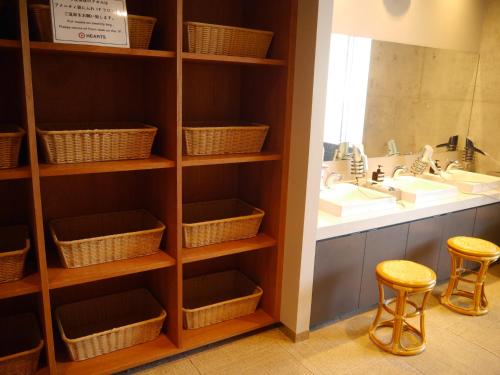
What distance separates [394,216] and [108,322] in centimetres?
177

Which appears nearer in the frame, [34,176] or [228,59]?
[34,176]

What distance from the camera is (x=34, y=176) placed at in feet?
5.45

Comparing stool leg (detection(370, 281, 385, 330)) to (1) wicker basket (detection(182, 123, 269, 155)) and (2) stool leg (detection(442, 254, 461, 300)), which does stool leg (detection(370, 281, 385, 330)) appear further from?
(1) wicker basket (detection(182, 123, 269, 155))

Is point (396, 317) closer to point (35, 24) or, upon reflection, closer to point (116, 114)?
point (116, 114)

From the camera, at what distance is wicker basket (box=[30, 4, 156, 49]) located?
1.62m

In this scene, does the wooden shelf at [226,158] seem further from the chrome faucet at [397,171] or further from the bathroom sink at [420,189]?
the chrome faucet at [397,171]

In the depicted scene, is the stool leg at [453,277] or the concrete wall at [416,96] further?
the concrete wall at [416,96]

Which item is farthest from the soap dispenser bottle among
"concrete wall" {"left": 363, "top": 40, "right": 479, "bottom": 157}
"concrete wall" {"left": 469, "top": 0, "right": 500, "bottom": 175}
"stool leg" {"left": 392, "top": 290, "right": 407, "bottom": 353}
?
"concrete wall" {"left": 469, "top": 0, "right": 500, "bottom": 175}

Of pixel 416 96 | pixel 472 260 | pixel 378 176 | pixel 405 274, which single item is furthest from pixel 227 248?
pixel 416 96

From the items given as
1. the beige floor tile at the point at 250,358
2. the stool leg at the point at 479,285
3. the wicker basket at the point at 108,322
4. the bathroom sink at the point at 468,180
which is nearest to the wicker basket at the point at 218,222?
the wicker basket at the point at 108,322

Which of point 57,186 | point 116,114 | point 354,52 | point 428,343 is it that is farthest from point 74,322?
point 354,52

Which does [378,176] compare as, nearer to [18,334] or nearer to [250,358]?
[250,358]

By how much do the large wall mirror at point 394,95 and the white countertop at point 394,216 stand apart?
60 centimetres

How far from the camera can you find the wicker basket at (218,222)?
2.18m
